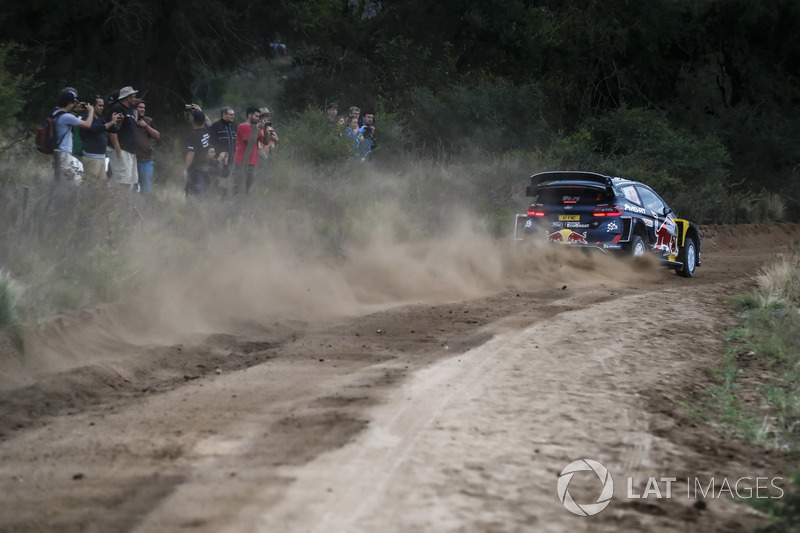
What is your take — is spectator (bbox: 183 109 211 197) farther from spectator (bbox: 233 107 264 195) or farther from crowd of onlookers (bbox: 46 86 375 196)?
spectator (bbox: 233 107 264 195)

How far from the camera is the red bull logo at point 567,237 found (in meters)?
15.6

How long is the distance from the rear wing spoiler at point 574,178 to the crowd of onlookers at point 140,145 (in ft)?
16.3

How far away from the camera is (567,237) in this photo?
15664 mm

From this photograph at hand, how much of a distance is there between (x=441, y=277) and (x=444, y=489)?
9.07 metres

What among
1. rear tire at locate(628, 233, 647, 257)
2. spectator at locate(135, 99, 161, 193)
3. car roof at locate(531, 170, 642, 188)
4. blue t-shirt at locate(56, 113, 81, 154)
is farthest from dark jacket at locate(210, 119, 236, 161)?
rear tire at locate(628, 233, 647, 257)

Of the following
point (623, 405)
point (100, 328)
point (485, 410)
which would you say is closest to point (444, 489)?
point (485, 410)

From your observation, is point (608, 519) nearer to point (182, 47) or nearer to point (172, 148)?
point (172, 148)

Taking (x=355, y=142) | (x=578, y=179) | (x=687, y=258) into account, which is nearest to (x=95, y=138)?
(x=355, y=142)

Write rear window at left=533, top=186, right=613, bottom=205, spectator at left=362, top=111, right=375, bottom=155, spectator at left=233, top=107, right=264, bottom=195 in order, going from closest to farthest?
rear window at left=533, top=186, right=613, bottom=205 → spectator at left=233, top=107, right=264, bottom=195 → spectator at left=362, top=111, right=375, bottom=155

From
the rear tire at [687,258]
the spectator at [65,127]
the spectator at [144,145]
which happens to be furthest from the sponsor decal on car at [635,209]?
the spectator at [65,127]

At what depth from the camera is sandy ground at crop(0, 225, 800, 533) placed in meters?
4.37

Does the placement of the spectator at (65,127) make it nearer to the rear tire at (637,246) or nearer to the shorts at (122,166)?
the shorts at (122,166)

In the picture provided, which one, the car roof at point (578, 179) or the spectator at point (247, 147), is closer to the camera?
the car roof at point (578, 179)

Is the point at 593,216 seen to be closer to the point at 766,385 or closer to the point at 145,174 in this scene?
the point at 145,174
